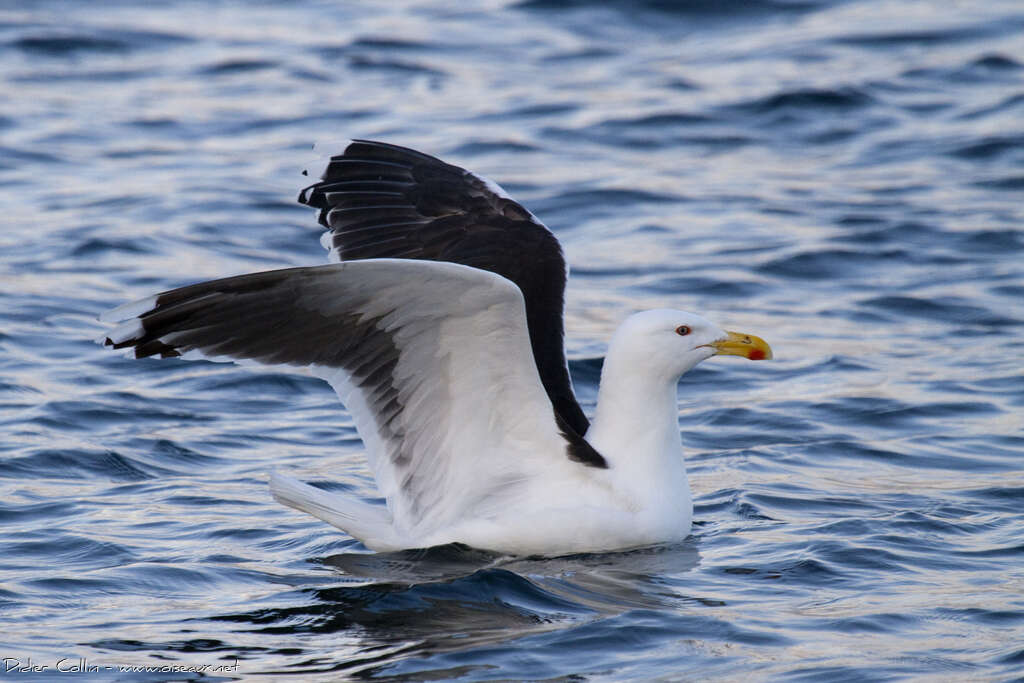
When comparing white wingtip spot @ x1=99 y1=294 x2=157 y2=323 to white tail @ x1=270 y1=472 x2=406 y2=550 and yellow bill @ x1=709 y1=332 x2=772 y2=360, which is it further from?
yellow bill @ x1=709 y1=332 x2=772 y2=360

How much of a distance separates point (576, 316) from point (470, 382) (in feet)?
14.0

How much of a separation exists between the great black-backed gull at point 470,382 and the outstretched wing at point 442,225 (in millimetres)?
15

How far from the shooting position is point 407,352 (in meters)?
6.38

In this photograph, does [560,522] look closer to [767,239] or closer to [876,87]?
[767,239]

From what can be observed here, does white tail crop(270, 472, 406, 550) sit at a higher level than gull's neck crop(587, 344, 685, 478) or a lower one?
lower

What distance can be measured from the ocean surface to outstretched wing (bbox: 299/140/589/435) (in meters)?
0.27

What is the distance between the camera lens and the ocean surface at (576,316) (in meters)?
6.02

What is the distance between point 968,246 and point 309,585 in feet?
23.3

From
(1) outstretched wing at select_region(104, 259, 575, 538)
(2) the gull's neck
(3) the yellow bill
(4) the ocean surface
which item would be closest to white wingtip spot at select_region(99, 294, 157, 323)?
(1) outstretched wing at select_region(104, 259, 575, 538)

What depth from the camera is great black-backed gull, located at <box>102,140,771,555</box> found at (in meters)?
6.06

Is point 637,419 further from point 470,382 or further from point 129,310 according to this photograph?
point 129,310

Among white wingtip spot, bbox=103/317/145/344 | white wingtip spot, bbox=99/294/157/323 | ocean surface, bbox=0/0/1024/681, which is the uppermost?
white wingtip spot, bbox=99/294/157/323

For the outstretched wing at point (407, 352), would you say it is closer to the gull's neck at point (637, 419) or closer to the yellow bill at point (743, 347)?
the gull's neck at point (637, 419)

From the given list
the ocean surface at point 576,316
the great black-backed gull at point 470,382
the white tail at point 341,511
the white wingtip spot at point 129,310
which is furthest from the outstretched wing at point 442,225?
the white wingtip spot at point 129,310
